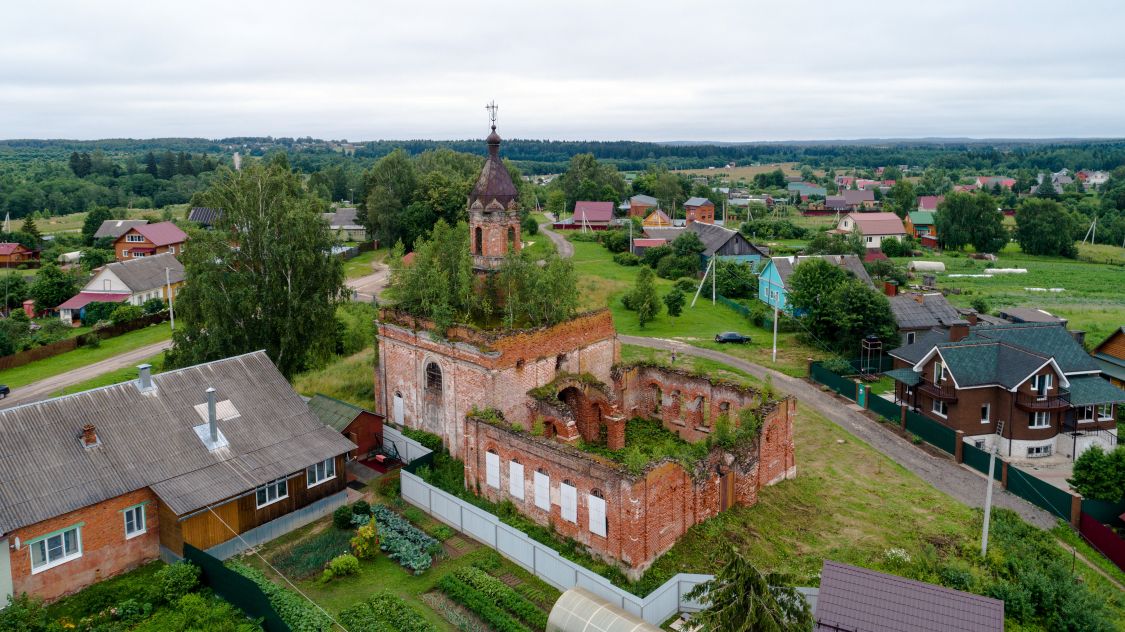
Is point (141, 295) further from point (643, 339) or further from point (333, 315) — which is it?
point (643, 339)

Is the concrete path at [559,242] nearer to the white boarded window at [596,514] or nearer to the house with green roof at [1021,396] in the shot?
the house with green roof at [1021,396]

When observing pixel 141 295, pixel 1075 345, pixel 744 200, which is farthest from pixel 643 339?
pixel 744 200

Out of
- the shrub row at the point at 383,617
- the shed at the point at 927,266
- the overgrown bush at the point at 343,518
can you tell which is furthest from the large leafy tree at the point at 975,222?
the shrub row at the point at 383,617

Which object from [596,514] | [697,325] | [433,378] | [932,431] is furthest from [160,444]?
[697,325]

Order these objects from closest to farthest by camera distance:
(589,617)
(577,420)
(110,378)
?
(589,617) → (577,420) → (110,378)

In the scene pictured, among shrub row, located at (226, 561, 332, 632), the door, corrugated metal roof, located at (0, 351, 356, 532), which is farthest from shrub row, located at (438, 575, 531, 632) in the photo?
the door

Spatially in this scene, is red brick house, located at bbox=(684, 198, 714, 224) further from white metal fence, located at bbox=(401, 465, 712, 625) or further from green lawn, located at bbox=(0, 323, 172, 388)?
white metal fence, located at bbox=(401, 465, 712, 625)

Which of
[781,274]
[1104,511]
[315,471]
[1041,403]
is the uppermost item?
[781,274]

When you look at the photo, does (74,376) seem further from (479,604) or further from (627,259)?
(627,259)
